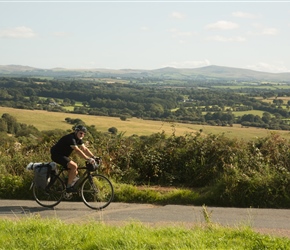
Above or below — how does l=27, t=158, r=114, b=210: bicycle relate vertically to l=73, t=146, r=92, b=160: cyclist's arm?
below

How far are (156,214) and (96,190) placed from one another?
1766 mm

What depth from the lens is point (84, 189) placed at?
10.2 metres

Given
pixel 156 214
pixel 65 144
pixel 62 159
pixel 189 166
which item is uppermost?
pixel 65 144

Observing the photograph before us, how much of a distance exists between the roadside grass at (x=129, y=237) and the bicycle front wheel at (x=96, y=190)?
2.58 m

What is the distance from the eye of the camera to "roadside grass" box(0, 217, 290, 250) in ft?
20.3

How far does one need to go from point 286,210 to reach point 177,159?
366cm

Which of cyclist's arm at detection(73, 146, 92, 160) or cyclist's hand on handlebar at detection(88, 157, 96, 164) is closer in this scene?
cyclist's arm at detection(73, 146, 92, 160)

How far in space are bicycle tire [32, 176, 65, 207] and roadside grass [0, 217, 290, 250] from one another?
267cm

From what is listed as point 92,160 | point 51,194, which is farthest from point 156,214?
point 51,194

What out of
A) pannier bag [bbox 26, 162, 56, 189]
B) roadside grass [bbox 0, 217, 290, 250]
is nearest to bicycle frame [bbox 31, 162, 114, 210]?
pannier bag [bbox 26, 162, 56, 189]

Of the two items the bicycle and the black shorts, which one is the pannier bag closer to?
the bicycle

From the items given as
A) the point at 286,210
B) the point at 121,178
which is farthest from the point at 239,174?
the point at 121,178

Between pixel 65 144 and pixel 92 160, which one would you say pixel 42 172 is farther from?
pixel 92 160

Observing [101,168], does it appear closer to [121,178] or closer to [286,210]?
[121,178]
